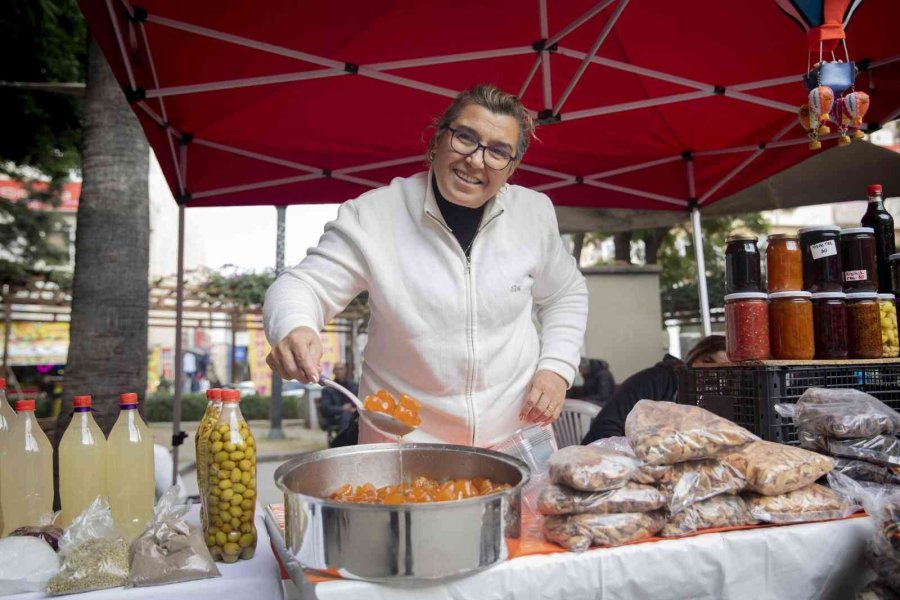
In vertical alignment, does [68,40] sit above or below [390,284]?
above

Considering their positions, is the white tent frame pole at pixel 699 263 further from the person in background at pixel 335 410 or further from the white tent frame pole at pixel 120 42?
the person in background at pixel 335 410

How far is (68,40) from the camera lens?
600 centimetres

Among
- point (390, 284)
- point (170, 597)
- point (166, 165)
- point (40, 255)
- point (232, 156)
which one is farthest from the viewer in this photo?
point (40, 255)

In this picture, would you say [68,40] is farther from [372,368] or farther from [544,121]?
[372,368]

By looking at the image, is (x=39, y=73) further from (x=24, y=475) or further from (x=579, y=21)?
(x=24, y=475)

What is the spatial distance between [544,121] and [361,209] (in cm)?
138

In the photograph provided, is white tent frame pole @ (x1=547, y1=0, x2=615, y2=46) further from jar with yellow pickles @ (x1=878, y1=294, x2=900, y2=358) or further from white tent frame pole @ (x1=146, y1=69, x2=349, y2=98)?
jar with yellow pickles @ (x1=878, y1=294, x2=900, y2=358)

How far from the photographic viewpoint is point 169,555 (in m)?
1.03

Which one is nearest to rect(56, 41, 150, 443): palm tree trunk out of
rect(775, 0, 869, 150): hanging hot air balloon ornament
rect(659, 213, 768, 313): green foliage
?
rect(775, 0, 869, 150): hanging hot air balloon ornament

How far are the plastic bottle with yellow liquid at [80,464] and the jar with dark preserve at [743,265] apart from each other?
1530mm

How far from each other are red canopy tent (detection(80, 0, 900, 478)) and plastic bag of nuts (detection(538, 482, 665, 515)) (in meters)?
1.62

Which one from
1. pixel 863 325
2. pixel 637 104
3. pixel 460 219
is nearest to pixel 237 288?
pixel 637 104

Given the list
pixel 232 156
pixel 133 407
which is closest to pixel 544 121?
pixel 232 156

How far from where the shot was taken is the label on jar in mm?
1580
